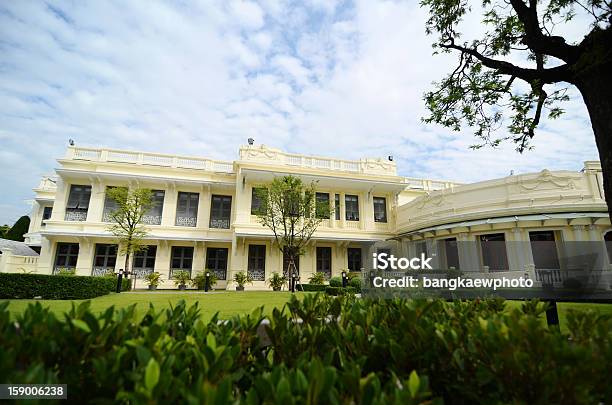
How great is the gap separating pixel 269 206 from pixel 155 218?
8.47 m

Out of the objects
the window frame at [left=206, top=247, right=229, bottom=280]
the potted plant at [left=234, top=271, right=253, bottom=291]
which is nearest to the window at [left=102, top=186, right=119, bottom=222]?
the window frame at [left=206, top=247, right=229, bottom=280]

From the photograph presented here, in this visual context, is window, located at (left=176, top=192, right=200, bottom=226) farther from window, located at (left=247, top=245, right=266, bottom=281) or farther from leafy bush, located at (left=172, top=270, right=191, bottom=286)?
window, located at (left=247, top=245, right=266, bottom=281)

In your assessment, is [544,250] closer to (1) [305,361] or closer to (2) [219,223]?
(1) [305,361]

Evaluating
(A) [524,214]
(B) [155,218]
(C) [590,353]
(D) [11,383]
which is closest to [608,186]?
→ (C) [590,353]

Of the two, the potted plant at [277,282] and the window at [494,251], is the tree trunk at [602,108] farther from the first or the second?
the potted plant at [277,282]

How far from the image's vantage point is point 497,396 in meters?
1.50

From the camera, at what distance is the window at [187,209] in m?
22.0

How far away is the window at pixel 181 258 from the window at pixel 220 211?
7.71ft

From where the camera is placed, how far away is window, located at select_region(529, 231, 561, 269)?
52.6 feet

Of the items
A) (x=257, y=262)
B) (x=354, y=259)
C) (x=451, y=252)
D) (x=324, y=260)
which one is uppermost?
(x=451, y=252)

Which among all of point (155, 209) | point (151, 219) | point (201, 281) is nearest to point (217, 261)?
point (201, 281)

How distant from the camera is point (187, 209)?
73.0 feet

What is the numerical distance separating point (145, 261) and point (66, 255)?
4775 millimetres

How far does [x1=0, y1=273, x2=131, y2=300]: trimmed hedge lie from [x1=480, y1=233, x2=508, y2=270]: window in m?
19.6
